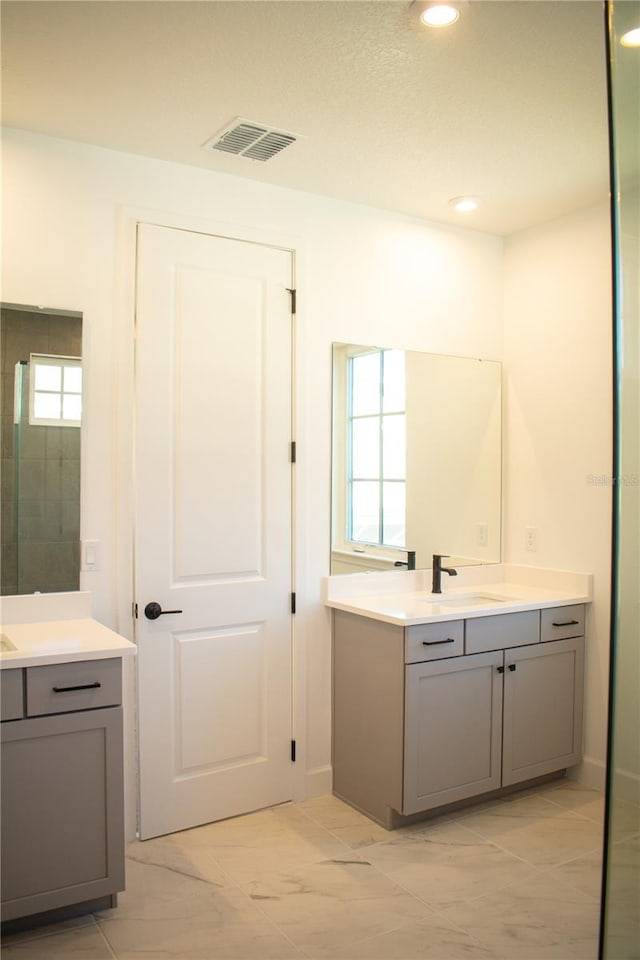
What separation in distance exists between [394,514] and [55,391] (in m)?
1.63

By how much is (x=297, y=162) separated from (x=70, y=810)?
2495 millimetres

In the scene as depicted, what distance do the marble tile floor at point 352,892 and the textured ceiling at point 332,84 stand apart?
2.67 meters

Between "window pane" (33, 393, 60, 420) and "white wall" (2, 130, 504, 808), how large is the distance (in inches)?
5.0

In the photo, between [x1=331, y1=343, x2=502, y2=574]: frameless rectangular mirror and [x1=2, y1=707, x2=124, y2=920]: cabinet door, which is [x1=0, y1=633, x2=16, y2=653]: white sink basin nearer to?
[x1=2, y1=707, x2=124, y2=920]: cabinet door

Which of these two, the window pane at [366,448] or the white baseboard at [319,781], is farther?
the window pane at [366,448]

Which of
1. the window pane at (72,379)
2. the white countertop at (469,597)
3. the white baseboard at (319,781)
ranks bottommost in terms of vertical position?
the white baseboard at (319,781)

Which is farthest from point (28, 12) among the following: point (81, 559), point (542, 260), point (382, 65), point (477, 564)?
point (477, 564)

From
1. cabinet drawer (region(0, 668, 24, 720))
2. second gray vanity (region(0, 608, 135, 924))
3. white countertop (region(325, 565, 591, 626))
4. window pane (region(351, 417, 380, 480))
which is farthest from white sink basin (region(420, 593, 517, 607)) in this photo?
cabinet drawer (region(0, 668, 24, 720))

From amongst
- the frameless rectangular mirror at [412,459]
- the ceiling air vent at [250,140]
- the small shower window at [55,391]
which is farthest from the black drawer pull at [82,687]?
the ceiling air vent at [250,140]

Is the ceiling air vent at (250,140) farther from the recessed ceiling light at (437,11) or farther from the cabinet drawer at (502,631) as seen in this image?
the cabinet drawer at (502,631)

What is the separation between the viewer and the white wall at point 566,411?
3.52 m

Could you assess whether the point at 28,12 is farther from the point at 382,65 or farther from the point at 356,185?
the point at 356,185

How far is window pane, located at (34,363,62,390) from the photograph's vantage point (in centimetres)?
271

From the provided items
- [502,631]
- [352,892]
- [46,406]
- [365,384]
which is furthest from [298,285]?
[352,892]
